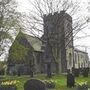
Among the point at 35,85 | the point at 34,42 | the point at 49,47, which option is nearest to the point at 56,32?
the point at 49,47

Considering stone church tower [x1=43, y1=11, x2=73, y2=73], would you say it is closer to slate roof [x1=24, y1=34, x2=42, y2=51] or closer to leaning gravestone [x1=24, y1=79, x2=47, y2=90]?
slate roof [x1=24, y1=34, x2=42, y2=51]

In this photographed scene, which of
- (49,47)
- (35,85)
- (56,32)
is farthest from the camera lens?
(56,32)

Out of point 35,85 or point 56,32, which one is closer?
point 35,85

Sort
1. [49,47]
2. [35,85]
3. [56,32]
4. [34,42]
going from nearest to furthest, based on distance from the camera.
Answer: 1. [35,85]
2. [49,47]
3. [56,32]
4. [34,42]

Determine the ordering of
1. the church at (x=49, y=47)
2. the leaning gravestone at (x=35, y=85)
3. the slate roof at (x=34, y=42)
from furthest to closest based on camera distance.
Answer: the slate roof at (x=34, y=42) < the church at (x=49, y=47) < the leaning gravestone at (x=35, y=85)

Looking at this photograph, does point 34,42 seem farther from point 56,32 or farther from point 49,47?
point 49,47

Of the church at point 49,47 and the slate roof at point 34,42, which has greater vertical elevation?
the slate roof at point 34,42

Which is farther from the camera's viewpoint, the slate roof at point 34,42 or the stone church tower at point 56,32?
the slate roof at point 34,42

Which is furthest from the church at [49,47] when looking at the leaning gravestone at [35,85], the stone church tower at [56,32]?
the leaning gravestone at [35,85]

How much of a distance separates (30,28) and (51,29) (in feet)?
18.1

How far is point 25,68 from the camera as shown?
7969 cm

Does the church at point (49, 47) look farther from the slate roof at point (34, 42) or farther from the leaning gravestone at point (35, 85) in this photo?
the leaning gravestone at point (35, 85)

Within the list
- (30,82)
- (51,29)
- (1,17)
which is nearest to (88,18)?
(51,29)

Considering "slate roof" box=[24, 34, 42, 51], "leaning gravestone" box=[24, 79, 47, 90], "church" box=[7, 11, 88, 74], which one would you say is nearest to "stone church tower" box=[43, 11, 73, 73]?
"church" box=[7, 11, 88, 74]
